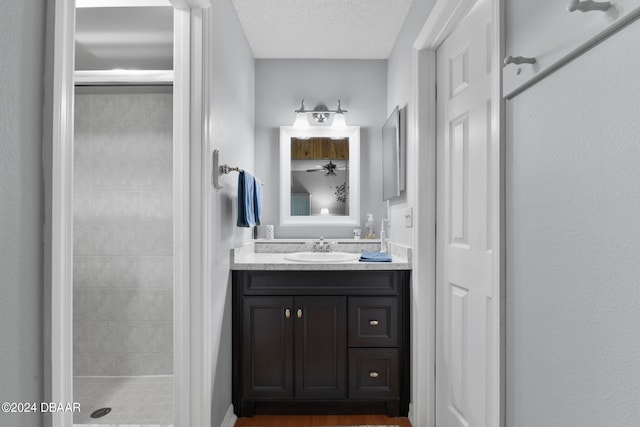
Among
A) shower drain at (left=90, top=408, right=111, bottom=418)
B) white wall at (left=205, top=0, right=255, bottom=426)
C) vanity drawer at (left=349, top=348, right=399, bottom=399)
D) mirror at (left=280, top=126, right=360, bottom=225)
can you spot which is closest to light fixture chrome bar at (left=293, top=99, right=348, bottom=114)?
mirror at (left=280, top=126, right=360, bottom=225)

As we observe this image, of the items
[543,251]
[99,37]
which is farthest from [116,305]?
[543,251]

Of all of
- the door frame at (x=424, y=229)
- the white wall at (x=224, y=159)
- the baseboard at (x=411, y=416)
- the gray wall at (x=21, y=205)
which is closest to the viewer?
the gray wall at (x=21, y=205)

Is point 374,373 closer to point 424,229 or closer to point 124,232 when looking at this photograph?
point 424,229

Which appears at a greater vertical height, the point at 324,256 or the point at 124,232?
the point at 124,232

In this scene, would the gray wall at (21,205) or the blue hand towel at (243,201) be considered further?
the blue hand towel at (243,201)

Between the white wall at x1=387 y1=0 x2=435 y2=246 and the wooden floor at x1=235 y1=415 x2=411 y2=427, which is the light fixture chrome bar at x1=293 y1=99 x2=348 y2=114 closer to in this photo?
the white wall at x1=387 y1=0 x2=435 y2=246

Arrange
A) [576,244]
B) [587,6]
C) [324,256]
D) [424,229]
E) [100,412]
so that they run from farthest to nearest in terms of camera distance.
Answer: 1. [324,256]
2. [100,412]
3. [424,229]
4. [576,244]
5. [587,6]

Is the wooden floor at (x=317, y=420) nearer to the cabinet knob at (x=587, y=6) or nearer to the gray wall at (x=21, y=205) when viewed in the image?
the gray wall at (x=21, y=205)

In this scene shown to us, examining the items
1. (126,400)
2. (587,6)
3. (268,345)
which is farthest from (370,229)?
(587,6)

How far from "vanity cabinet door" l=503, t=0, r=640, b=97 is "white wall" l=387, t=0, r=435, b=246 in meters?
0.92

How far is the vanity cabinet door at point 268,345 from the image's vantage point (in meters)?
2.16

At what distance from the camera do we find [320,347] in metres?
2.18

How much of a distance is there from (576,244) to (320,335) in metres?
1.60

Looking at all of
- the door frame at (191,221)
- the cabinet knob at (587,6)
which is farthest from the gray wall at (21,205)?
the cabinet knob at (587,6)
